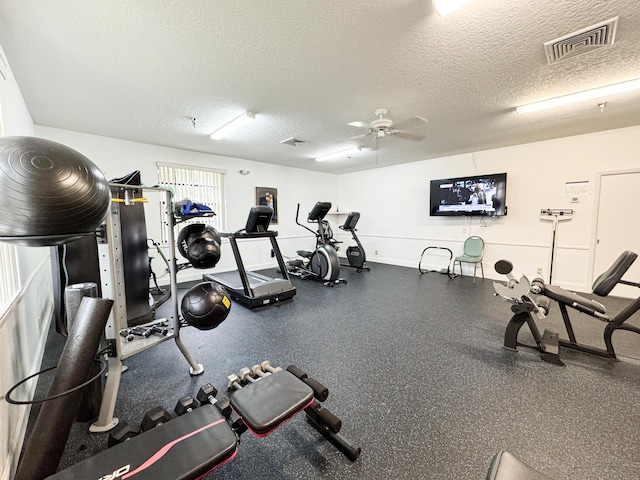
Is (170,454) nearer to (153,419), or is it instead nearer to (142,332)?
(153,419)

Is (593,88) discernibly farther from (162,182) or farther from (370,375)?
(162,182)

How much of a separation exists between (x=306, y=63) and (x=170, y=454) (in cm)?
278

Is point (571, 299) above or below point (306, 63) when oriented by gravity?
below

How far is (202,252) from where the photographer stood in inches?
83.4

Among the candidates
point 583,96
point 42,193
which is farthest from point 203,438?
point 583,96

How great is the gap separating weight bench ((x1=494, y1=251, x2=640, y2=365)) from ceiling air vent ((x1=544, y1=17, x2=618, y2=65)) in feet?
5.66

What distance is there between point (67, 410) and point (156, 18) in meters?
2.43

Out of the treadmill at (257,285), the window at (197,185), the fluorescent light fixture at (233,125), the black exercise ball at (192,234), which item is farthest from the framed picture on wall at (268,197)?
the black exercise ball at (192,234)

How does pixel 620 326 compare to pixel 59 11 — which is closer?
pixel 59 11

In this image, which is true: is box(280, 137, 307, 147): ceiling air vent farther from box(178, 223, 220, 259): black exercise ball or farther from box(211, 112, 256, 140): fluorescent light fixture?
box(178, 223, 220, 259): black exercise ball

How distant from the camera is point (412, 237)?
660cm

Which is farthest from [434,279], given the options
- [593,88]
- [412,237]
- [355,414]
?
[355,414]

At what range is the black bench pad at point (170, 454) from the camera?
3.11ft

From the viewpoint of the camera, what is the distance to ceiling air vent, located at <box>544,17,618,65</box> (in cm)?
182
